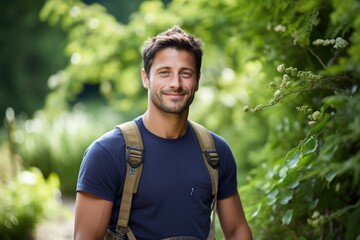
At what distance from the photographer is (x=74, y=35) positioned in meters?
8.41

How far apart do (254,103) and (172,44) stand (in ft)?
7.76

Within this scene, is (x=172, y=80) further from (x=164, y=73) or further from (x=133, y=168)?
(x=133, y=168)

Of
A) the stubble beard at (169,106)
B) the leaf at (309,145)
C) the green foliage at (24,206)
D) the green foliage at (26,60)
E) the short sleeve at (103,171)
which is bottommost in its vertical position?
the leaf at (309,145)

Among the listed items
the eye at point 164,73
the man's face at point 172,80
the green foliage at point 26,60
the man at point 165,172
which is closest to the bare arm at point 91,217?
the man at point 165,172

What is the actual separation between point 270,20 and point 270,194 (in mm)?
1243

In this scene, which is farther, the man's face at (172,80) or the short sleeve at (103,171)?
the man's face at (172,80)

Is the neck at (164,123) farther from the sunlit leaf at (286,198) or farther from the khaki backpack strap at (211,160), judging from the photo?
the sunlit leaf at (286,198)

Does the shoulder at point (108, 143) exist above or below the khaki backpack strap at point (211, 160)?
above

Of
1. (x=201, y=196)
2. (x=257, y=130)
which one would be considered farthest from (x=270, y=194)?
(x=257, y=130)

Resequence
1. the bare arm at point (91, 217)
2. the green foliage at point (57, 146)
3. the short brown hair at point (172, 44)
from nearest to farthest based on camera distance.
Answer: the bare arm at point (91, 217)
the short brown hair at point (172, 44)
the green foliage at point (57, 146)

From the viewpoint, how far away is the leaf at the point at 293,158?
314 centimetres

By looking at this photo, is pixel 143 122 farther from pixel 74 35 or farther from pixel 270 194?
pixel 74 35

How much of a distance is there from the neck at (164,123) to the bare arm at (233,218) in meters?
0.47

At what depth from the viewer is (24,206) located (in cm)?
772
